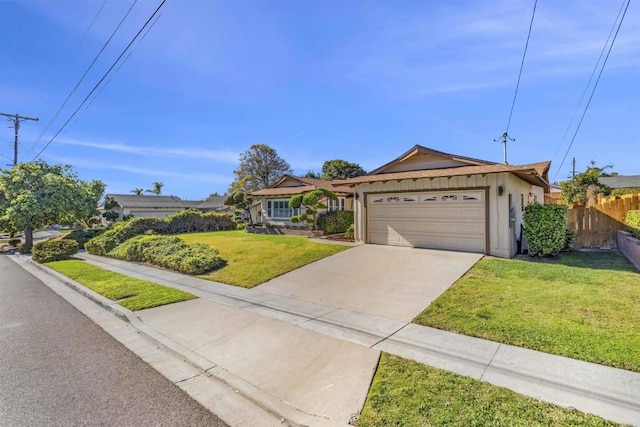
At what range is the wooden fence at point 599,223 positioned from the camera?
1155cm

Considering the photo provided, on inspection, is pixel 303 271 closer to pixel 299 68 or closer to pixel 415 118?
pixel 299 68

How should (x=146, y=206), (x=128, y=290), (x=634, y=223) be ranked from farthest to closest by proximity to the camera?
1. (x=146, y=206)
2. (x=634, y=223)
3. (x=128, y=290)

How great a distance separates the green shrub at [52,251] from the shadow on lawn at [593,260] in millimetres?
20500

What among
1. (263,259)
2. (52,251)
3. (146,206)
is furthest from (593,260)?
(146,206)

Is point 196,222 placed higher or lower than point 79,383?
higher

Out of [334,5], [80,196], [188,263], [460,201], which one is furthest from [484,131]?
[80,196]

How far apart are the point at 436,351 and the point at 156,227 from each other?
23251mm

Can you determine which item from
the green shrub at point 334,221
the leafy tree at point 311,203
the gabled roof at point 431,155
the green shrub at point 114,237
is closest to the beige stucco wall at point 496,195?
the gabled roof at point 431,155

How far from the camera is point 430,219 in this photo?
1225cm

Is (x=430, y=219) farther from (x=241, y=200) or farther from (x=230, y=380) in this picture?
(x=241, y=200)

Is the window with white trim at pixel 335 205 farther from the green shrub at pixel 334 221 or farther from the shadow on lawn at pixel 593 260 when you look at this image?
the shadow on lawn at pixel 593 260

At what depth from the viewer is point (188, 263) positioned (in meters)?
11.0

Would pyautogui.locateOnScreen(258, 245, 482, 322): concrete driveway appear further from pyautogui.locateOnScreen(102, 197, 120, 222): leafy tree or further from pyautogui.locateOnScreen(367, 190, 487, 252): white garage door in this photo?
pyautogui.locateOnScreen(102, 197, 120, 222): leafy tree

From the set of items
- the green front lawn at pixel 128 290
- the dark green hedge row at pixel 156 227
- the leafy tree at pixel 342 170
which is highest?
the leafy tree at pixel 342 170
